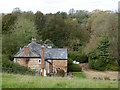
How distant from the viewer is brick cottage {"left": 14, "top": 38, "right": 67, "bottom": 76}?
27.9 meters

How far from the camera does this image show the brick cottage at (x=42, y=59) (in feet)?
91.6

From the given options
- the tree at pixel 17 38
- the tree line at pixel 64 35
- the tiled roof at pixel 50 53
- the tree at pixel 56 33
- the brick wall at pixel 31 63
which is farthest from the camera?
the tree at pixel 56 33

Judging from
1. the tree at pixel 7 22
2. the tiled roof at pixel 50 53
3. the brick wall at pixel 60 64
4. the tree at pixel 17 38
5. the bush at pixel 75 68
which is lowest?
the bush at pixel 75 68

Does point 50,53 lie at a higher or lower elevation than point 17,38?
lower

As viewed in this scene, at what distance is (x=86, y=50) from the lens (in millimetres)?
40406

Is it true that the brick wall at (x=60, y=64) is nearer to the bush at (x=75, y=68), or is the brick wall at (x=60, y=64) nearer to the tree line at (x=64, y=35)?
the bush at (x=75, y=68)

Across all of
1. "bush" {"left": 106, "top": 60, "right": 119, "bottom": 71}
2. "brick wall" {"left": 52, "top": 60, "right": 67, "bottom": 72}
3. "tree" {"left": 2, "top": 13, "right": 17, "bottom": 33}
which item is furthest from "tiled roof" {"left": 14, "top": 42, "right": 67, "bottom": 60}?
"tree" {"left": 2, "top": 13, "right": 17, "bottom": 33}

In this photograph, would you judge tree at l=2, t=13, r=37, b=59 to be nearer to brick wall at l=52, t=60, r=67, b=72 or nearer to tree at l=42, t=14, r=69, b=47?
tree at l=42, t=14, r=69, b=47

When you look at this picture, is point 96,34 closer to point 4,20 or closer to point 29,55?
Result: point 29,55

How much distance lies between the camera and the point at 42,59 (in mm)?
27812

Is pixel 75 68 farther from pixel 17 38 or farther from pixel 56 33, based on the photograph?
pixel 56 33

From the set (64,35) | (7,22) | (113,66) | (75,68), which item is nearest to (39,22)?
(7,22)

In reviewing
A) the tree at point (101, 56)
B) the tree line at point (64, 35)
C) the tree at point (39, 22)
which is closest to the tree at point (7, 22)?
the tree line at point (64, 35)

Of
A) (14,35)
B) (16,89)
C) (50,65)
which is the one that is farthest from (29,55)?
(16,89)
